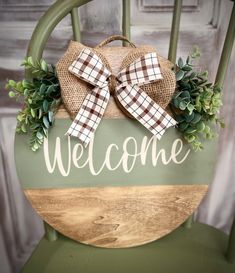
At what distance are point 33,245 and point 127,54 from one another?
0.77 m

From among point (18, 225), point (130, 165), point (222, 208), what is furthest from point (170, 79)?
point (18, 225)

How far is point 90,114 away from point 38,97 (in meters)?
0.08

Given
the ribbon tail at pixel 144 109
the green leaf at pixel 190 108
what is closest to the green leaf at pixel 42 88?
the ribbon tail at pixel 144 109

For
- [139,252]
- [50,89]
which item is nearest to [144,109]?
[50,89]

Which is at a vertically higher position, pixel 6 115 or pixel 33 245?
pixel 6 115

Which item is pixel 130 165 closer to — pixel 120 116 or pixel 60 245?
pixel 120 116

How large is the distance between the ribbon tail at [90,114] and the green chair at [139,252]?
13 centimetres

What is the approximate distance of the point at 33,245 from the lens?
3.36 ft

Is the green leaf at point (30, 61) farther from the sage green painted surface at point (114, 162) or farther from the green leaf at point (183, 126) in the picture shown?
the green leaf at point (183, 126)

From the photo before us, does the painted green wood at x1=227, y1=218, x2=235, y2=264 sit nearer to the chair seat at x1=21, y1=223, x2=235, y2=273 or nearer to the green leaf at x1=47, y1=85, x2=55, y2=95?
the chair seat at x1=21, y1=223, x2=235, y2=273

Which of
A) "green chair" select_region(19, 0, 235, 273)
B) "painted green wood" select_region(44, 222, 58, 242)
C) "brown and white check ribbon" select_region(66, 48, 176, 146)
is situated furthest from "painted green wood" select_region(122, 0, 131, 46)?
"painted green wood" select_region(44, 222, 58, 242)

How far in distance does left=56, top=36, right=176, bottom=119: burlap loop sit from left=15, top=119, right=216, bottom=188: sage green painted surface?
47mm

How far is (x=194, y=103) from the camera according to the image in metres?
0.49

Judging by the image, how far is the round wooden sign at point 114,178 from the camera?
1.73 ft
